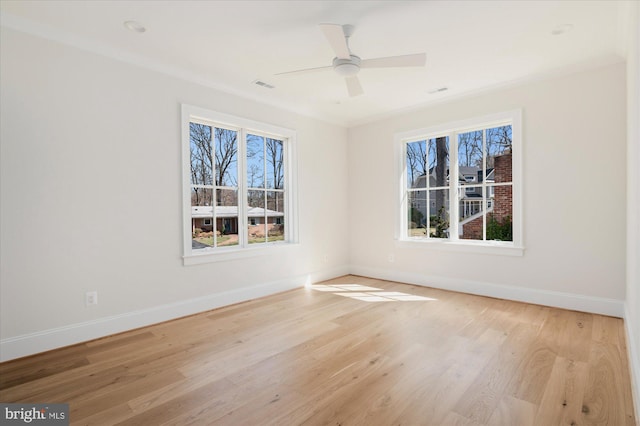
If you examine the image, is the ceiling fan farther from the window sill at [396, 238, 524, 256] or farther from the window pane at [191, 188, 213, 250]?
the window sill at [396, 238, 524, 256]

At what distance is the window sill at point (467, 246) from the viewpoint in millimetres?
3970

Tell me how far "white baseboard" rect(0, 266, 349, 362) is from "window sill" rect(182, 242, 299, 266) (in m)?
0.42

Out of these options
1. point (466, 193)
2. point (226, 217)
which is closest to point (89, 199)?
point (226, 217)

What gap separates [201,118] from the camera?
12.3 feet

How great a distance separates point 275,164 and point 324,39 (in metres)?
2.13

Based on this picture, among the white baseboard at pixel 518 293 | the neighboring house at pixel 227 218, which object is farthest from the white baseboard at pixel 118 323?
the white baseboard at pixel 518 293

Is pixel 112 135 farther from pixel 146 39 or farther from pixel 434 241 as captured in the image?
pixel 434 241

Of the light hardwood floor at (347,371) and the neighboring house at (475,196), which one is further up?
the neighboring house at (475,196)

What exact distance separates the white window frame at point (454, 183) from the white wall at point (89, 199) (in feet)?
8.92

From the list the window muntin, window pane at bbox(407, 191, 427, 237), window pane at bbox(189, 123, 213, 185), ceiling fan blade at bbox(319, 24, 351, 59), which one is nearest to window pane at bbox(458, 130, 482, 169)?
the window muntin

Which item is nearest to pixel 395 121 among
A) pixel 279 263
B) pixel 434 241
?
pixel 434 241

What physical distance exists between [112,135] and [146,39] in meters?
0.96

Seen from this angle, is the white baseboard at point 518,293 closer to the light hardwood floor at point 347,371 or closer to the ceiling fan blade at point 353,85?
the light hardwood floor at point 347,371

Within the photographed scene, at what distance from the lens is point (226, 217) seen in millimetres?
4066
